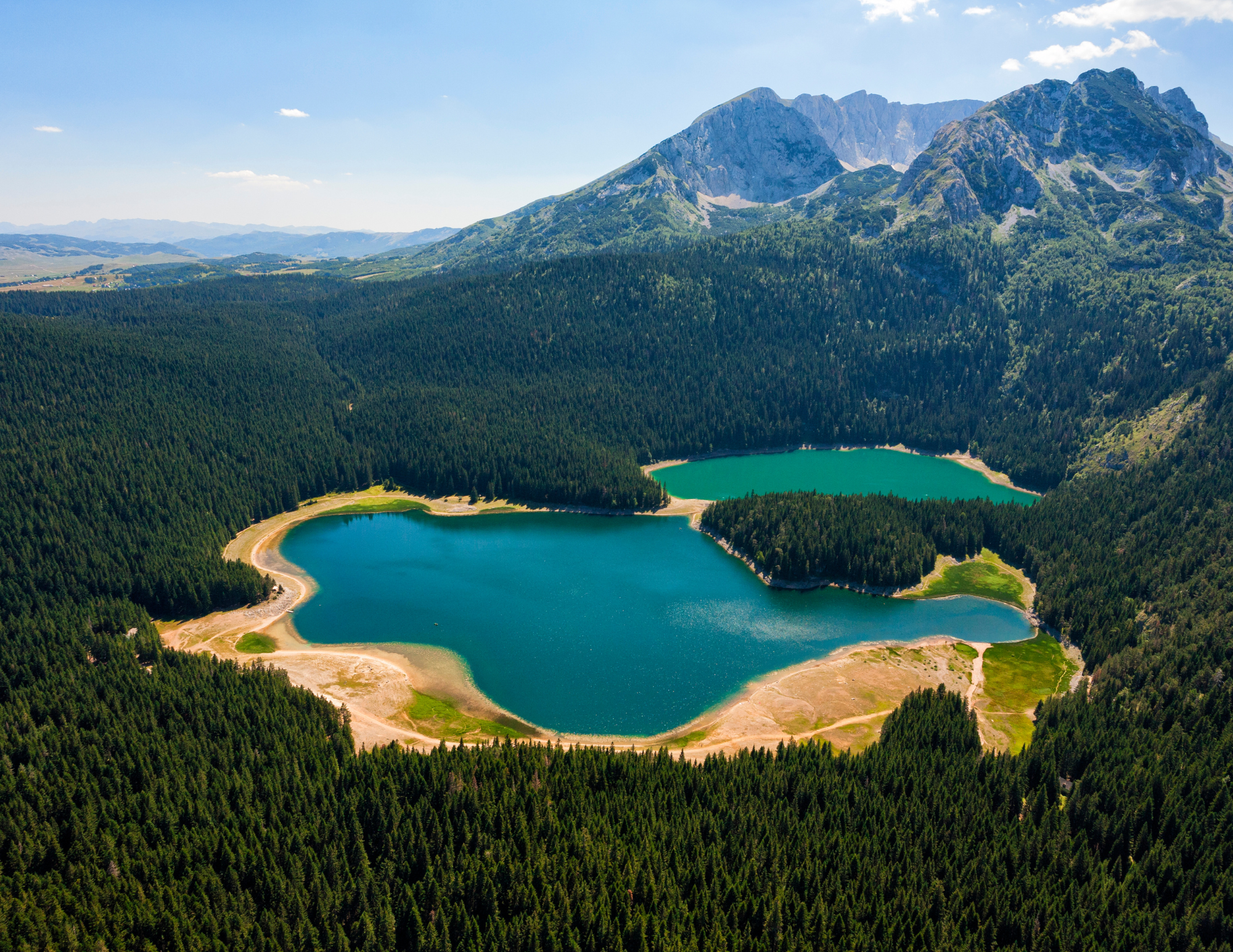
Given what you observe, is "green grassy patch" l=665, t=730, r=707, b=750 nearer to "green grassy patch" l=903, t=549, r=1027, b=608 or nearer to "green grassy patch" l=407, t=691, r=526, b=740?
"green grassy patch" l=407, t=691, r=526, b=740

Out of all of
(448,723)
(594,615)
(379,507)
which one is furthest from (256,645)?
(379,507)

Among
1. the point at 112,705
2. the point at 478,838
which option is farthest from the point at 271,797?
the point at 112,705

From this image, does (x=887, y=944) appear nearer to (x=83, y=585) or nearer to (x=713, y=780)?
(x=713, y=780)

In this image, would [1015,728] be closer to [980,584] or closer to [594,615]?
[980,584]

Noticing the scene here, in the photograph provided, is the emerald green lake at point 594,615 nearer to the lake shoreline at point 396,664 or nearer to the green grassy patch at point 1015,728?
the lake shoreline at point 396,664

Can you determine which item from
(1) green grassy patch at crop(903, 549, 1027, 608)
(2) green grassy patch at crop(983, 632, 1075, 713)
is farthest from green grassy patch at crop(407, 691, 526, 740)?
(1) green grassy patch at crop(903, 549, 1027, 608)
